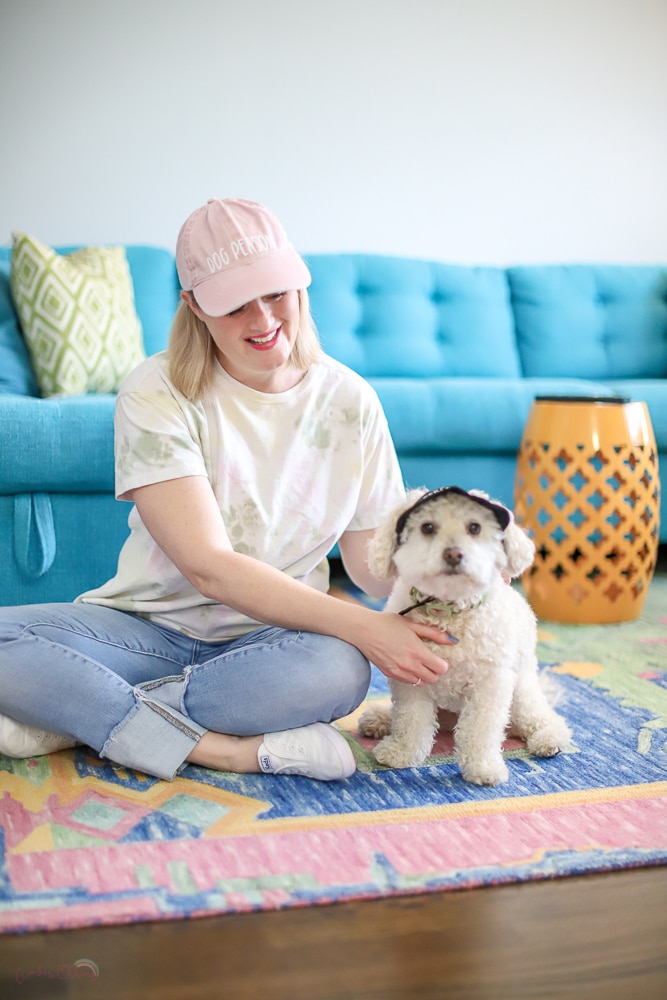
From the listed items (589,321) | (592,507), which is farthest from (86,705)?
(589,321)

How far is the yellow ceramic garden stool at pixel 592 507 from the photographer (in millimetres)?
2203

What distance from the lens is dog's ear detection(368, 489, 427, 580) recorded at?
126 cm

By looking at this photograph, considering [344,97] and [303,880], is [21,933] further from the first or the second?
[344,97]

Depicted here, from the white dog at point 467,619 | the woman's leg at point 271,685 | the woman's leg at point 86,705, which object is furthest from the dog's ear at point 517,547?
the woman's leg at point 86,705

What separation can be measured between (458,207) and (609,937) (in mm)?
3002

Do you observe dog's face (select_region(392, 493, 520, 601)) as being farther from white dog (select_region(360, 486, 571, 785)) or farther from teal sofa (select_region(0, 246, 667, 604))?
teal sofa (select_region(0, 246, 667, 604))

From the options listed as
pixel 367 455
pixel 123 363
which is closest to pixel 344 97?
pixel 123 363

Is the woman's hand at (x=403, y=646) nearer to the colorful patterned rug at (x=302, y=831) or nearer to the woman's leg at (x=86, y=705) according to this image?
the colorful patterned rug at (x=302, y=831)

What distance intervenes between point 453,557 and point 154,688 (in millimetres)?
481

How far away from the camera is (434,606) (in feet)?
4.26

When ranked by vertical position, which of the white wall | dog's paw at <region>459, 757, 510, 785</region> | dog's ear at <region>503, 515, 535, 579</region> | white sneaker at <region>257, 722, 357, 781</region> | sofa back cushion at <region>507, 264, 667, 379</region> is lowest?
dog's paw at <region>459, 757, 510, 785</region>

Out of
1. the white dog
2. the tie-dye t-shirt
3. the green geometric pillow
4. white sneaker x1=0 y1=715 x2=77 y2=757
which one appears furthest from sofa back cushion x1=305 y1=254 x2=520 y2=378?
white sneaker x1=0 y1=715 x2=77 y2=757

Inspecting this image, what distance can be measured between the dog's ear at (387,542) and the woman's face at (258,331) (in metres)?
→ 0.30

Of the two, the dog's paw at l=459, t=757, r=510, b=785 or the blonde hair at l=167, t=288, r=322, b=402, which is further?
the blonde hair at l=167, t=288, r=322, b=402
